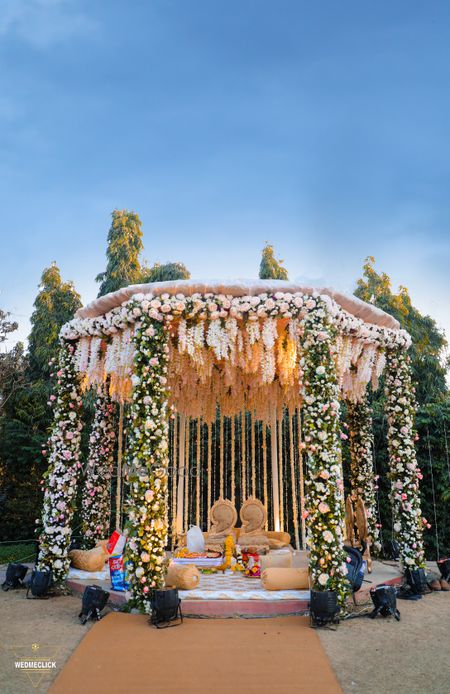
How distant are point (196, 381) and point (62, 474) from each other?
9.25 ft

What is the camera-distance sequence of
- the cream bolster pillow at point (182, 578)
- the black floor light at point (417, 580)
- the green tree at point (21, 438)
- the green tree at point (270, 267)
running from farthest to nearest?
the green tree at point (270, 267) → the green tree at point (21, 438) → the black floor light at point (417, 580) → the cream bolster pillow at point (182, 578)

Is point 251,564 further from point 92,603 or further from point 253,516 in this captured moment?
point 253,516

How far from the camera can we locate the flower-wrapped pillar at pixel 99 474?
293 inches

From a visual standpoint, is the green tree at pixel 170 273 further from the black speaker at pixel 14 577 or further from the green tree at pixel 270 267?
the black speaker at pixel 14 577

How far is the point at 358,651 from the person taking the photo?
12.1 feet

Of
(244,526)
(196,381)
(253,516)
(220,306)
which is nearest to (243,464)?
(253,516)

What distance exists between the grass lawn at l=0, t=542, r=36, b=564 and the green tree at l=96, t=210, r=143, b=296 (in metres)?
7.97

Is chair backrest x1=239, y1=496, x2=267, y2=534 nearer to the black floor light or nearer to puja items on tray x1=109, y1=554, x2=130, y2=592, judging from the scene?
the black floor light

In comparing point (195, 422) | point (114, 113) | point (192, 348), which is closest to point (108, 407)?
point (192, 348)

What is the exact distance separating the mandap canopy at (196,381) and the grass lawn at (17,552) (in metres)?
3.28

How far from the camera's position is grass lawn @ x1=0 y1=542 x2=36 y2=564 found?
9433mm

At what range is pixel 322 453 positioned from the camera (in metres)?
4.85

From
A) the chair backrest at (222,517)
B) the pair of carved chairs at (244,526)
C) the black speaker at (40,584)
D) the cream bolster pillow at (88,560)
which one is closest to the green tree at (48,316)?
the chair backrest at (222,517)

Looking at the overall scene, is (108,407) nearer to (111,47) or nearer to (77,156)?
(77,156)
